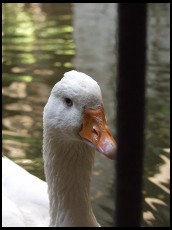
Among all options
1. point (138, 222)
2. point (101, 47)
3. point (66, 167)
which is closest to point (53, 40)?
point (101, 47)

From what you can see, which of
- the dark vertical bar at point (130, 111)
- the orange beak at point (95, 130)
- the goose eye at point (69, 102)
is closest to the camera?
the dark vertical bar at point (130, 111)

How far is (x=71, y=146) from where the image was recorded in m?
2.53

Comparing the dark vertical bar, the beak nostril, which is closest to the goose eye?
the beak nostril

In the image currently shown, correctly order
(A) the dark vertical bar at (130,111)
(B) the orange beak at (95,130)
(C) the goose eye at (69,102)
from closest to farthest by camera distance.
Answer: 1. (A) the dark vertical bar at (130,111)
2. (B) the orange beak at (95,130)
3. (C) the goose eye at (69,102)

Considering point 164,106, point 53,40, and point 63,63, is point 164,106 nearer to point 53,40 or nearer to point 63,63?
point 63,63

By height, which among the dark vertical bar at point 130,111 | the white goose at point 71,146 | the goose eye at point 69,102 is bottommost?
the white goose at point 71,146

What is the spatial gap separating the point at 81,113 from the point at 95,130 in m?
0.10

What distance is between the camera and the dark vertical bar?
0.87m

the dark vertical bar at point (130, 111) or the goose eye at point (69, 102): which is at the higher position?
the dark vertical bar at point (130, 111)

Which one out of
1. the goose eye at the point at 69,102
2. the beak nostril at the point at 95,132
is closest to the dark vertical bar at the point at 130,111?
the beak nostril at the point at 95,132

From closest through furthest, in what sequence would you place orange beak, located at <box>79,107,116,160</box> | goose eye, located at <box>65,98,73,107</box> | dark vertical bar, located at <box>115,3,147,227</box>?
1. dark vertical bar, located at <box>115,3,147,227</box>
2. orange beak, located at <box>79,107,116,160</box>
3. goose eye, located at <box>65,98,73,107</box>

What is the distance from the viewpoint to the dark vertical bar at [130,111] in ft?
2.87

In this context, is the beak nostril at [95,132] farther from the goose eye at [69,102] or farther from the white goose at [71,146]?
the goose eye at [69,102]

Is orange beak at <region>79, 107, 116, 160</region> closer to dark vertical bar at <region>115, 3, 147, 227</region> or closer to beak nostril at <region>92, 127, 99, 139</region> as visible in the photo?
beak nostril at <region>92, 127, 99, 139</region>
